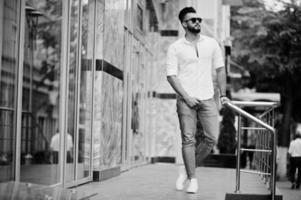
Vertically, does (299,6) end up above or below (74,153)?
above

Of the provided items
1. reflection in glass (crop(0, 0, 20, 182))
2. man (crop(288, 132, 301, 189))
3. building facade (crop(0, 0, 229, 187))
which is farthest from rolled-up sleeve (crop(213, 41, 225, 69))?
man (crop(288, 132, 301, 189))

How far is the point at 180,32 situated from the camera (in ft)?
53.3

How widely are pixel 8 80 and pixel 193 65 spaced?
Result: 6.78 ft

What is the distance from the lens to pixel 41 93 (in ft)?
24.4

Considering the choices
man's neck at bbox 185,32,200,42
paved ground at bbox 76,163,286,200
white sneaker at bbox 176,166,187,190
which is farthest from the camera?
white sneaker at bbox 176,166,187,190

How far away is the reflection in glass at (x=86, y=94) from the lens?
28.2ft

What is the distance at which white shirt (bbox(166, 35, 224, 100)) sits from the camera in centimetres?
712

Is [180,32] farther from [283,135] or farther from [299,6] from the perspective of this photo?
[283,135]

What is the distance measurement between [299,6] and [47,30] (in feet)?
65.3

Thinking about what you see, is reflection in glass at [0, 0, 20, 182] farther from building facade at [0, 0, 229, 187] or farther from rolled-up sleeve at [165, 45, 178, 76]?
rolled-up sleeve at [165, 45, 178, 76]

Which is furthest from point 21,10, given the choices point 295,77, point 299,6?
point 295,77

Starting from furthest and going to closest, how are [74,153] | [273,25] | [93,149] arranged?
[273,25] < [93,149] < [74,153]

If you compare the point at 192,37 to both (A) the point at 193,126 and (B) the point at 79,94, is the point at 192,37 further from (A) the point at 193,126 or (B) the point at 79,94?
(B) the point at 79,94

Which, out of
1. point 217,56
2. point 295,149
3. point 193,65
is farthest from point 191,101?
point 295,149
